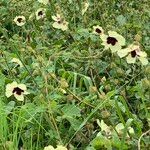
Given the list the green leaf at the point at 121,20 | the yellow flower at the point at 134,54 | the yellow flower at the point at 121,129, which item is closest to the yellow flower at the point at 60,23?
the green leaf at the point at 121,20

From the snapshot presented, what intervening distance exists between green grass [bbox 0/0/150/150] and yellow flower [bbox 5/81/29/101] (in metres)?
0.05

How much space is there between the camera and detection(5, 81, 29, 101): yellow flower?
8.21 feet

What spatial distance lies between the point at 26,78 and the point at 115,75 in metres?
0.48

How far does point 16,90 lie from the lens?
252 centimetres

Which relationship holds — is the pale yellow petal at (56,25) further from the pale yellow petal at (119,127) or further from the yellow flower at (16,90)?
the pale yellow petal at (119,127)

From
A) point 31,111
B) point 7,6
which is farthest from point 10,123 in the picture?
point 7,6

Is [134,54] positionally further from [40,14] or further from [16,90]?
[40,14]

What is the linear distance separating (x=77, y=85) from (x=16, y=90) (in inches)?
17.1

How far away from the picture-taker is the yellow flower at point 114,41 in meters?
2.45

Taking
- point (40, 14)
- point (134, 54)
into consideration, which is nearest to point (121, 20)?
point (40, 14)

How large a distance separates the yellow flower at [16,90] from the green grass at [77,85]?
0.17 feet

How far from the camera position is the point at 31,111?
2.43 m

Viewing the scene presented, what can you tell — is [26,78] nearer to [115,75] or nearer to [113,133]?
[115,75]

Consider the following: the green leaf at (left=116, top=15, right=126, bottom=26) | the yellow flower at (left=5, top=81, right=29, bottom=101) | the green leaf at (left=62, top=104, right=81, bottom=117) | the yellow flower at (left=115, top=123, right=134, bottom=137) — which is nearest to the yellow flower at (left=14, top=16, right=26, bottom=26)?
the green leaf at (left=116, top=15, right=126, bottom=26)
